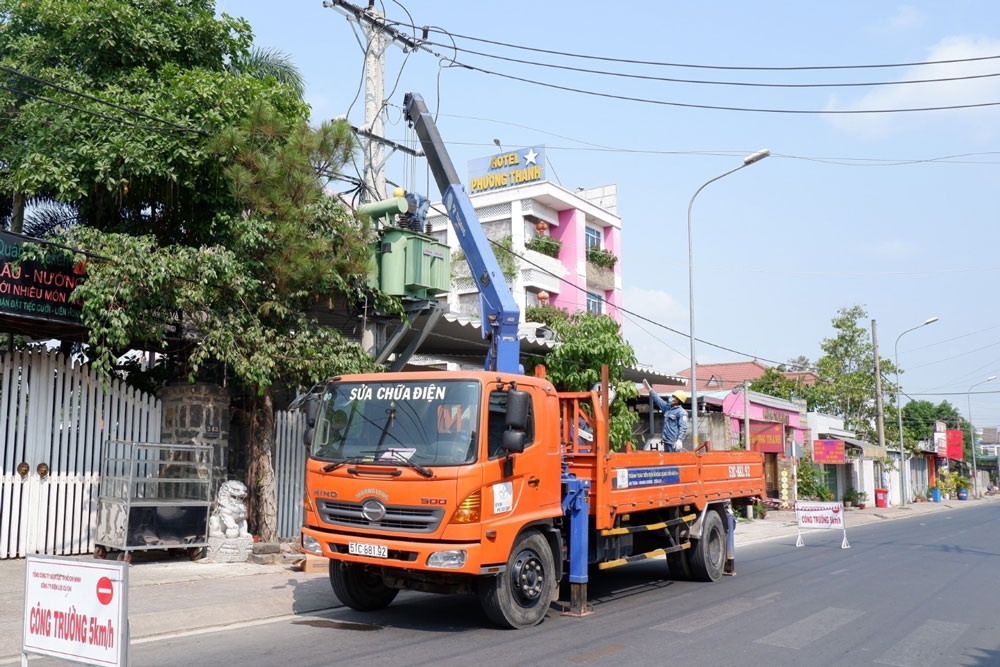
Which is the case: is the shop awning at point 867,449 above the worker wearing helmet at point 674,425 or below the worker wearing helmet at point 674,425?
below

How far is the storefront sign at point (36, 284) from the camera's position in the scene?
11.2 meters

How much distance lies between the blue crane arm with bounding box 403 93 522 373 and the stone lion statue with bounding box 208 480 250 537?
13.9ft

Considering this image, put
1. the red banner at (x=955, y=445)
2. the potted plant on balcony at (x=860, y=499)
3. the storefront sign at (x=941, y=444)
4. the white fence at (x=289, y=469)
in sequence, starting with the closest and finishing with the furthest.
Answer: the white fence at (x=289, y=469)
the potted plant on balcony at (x=860, y=499)
the storefront sign at (x=941, y=444)
the red banner at (x=955, y=445)

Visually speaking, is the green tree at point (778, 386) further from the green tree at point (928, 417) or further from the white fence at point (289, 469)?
the white fence at point (289, 469)

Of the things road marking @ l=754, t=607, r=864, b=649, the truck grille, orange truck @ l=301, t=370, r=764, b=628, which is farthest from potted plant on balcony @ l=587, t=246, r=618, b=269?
the truck grille

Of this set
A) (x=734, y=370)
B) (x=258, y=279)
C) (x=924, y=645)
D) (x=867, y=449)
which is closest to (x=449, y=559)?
(x=924, y=645)

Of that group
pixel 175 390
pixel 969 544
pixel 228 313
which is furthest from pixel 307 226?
pixel 969 544

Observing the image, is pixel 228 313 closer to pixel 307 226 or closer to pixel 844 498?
pixel 307 226

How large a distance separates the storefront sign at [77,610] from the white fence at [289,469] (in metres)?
8.68

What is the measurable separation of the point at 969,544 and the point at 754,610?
498 inches

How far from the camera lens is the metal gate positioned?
11.4 meters

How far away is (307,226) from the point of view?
41.8 feet

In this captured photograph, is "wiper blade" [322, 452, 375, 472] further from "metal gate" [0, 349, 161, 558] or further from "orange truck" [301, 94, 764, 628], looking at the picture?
"metal gate" [0, 349, 161, 558]

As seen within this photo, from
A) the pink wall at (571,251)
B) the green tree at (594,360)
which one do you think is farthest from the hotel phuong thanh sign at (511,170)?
the green tree at (594,360)
